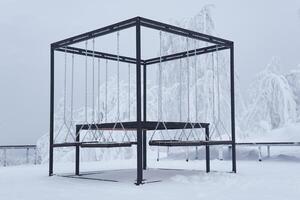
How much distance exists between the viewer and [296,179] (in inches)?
238

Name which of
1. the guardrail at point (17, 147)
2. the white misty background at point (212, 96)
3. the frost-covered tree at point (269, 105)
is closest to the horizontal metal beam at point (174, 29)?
the guardrail at point (17, 147)

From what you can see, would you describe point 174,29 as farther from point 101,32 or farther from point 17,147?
point 17,147

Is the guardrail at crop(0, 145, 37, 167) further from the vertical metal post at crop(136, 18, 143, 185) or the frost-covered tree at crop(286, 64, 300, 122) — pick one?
the frost-covered tree at crop(286, 64, 300, 122)

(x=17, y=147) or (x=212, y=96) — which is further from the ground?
(x=212, y=96)

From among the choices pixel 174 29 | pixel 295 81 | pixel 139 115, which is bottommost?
pixel 139 115

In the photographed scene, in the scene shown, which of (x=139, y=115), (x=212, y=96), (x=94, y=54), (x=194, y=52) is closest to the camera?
(x=139, y=115)

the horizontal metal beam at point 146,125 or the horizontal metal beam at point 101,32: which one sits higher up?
the horizontal metal beam at point 101,32

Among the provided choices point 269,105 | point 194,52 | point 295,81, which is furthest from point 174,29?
point 295,81

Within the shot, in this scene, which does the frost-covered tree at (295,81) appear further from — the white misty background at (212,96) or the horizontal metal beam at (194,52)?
the horizontal metal beam at (194,52)

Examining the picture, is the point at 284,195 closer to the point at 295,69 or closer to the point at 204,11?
the point at 204,11

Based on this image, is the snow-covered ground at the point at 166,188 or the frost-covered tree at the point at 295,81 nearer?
the snow-covered ground at the point at 166,188

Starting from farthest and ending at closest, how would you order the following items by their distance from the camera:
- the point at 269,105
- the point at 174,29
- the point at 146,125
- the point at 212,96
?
1. the point at 269,105
2. the point at 212,96
3. the point at 174,29
4. the point at 146,125

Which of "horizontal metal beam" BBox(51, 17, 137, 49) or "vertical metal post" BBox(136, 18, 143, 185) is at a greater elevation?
"horizontal metal beam" BBox(51, 17, 137, 49)

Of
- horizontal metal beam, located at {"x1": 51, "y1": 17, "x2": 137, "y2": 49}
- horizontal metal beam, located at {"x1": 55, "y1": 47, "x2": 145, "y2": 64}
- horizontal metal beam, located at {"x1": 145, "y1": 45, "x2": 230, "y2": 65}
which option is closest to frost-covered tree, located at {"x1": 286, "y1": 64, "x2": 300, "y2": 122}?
horizontal metal beam, located at {"x1": 145, "y1": 45, "x2": 230, "y2": 65}
